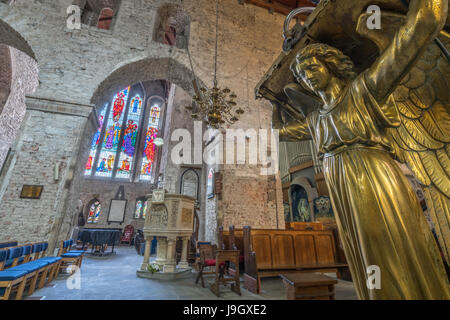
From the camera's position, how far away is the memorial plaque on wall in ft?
15.3

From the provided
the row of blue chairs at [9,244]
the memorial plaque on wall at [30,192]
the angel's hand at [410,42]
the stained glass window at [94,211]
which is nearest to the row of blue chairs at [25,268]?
the row of blue chairs at [9,244]

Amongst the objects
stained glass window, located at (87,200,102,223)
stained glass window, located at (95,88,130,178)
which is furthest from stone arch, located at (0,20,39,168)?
stained glass window, located at (95,88,130,178)

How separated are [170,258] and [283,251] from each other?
7.76 feet

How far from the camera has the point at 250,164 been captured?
268 inches

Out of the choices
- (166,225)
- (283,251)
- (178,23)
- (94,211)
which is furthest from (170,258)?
(94,211)

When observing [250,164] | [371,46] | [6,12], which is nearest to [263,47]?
[250,164]

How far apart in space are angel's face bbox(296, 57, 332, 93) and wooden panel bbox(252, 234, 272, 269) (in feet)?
11.9

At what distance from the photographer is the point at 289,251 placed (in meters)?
4.30

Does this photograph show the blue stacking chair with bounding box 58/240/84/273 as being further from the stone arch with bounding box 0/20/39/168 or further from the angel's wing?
the angel's wing

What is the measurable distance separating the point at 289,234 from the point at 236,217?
2.04 meters

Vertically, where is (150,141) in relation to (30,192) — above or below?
above

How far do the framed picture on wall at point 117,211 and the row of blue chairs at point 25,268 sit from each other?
26.7 ft

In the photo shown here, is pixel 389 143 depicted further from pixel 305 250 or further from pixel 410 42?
pixel 305 250
